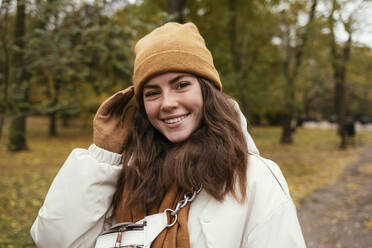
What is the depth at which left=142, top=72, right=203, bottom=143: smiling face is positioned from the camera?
5.32 ft

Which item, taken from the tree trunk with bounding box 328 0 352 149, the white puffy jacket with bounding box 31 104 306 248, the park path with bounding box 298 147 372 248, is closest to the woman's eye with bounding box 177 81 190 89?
the white puffy jacket with bounding box 31 104 306 248

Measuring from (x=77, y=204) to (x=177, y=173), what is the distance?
1.94 ft

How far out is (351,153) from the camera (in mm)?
11891

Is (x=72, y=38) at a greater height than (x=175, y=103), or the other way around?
(x=72, y=38)

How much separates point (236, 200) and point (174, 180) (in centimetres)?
37

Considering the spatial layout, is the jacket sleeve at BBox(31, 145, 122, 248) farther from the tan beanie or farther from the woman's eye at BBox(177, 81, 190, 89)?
the woman's eye at BBox(177, 81, 190, 89)

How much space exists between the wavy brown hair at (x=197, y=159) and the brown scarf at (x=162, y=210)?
0.04 m

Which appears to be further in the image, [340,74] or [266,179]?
[340,74]

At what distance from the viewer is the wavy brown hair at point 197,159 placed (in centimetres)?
147

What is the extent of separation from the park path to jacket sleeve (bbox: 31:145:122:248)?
3.66 m

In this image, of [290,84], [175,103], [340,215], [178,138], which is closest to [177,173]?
[178,138]

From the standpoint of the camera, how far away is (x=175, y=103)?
5.24ft

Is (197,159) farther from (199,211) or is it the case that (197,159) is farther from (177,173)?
(199,211)

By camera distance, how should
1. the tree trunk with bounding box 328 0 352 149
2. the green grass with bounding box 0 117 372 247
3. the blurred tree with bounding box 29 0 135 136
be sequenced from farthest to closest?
the tree trunk with bounding box 328 0 352 149 < the green grass with bounding box 0 117 372 247 < the blurred tree with bounding box 29 0 135 136
